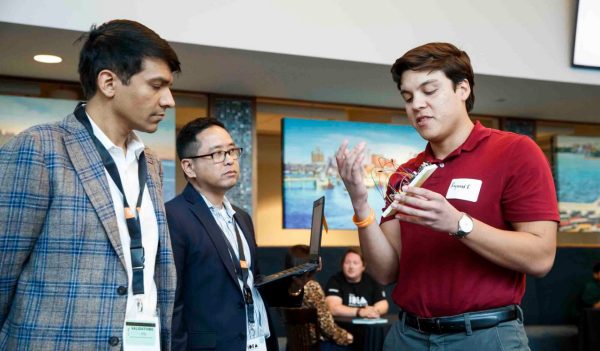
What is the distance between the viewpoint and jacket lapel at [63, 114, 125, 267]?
155 cm

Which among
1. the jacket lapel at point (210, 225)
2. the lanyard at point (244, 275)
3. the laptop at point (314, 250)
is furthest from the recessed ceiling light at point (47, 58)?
the laptop at point (314, 250)

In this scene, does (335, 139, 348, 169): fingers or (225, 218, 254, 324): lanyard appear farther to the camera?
(225, 218, 254, 324): lanyard

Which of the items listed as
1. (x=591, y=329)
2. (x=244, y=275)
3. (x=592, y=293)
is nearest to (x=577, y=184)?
(x=592, y=293)

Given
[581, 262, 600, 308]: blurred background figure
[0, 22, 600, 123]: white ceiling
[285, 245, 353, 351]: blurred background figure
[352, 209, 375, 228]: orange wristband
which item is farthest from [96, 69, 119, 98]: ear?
[581, 262, 600, 308]: blurred background figure

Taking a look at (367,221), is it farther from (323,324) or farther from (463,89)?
(323,324)

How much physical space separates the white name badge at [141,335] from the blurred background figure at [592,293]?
21.2ft

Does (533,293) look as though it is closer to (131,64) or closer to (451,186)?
(451,186)

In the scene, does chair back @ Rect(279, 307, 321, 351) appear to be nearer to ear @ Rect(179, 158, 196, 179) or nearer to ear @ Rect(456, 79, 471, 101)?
ear @ Rect(179, 158, 196, 179)

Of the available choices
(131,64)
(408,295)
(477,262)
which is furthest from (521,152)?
(131,64)

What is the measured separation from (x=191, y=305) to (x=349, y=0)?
12.2 ft

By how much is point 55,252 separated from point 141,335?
30cm

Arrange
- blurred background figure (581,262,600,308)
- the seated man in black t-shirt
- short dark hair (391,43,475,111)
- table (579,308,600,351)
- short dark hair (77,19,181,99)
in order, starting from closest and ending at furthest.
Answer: short dark hair (77,19,181,99)
short dark hair (391,43,475,111)
the seated man in black t-shirt
table (579,308,600,351)
blurred background figure (581,262,600,308)

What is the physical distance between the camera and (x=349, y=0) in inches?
214

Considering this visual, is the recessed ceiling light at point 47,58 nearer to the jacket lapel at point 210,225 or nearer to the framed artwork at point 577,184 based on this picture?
the jacket lapel at point 210,225
